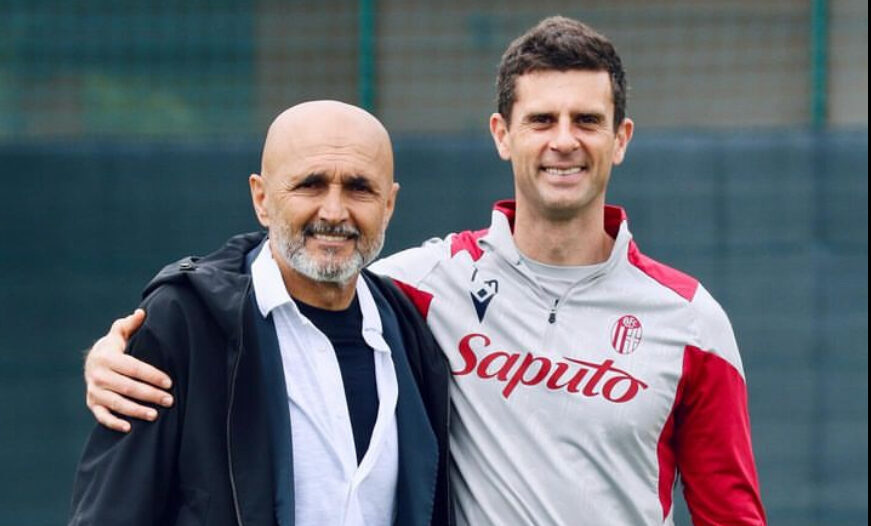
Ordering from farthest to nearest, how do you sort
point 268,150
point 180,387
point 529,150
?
point 529,150 < point 268,150 < point 180,387

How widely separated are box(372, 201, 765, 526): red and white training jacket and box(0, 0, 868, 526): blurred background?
8.60ft

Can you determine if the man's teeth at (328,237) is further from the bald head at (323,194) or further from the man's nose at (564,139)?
the man's nose at (564,139)

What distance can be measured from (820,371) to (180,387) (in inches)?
147

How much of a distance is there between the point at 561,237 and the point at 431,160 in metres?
2.75

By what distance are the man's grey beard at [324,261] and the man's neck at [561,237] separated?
51cm

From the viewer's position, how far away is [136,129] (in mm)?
6219

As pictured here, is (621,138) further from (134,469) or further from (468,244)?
(134,469)

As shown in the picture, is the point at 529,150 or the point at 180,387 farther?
the point at 529,150

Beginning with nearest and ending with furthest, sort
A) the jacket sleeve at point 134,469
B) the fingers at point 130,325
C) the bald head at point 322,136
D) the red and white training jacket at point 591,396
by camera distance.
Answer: the jacket sleeve at point 134,469, the fingers at point 130,325, the bald head at point 322,136, the red and white training jacket at point 591,396

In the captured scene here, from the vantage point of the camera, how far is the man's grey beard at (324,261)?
299 centimetres

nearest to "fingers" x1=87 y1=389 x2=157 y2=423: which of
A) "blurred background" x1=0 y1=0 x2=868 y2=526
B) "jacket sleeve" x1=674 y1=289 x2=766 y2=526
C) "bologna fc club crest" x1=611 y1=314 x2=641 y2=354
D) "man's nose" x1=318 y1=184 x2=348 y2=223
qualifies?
"man's nose" x1=318 y1=184 x2=348 y2=223

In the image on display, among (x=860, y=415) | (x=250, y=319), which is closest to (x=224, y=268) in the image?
(x=250, y=319)

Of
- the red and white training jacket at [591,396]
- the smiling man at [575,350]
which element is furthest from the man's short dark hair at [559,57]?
the red and white training jacket at [591,396]

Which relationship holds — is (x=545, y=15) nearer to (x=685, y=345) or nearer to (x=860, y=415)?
(x=860, y=415)
